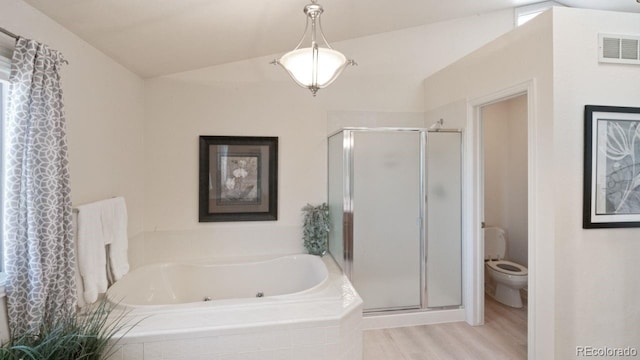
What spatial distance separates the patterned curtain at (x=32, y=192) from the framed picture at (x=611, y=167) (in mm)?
3064

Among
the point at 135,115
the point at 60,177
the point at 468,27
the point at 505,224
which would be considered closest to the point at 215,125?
the point at 135,115

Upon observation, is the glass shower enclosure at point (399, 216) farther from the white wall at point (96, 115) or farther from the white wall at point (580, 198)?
the white wall at point (96, 115)

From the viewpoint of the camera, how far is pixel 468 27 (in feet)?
11.7

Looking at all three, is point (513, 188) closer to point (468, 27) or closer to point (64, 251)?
point (468, 27)

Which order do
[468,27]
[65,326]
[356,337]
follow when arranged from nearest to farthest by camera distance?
[65,326], [356,337], [468,27]

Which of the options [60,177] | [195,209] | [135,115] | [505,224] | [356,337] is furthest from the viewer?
[505,224]

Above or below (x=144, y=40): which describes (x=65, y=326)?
below

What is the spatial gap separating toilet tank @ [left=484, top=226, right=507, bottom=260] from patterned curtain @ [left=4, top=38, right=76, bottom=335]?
3875 millimetres

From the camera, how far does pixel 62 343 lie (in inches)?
54.4

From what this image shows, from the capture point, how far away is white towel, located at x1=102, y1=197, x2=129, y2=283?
7.17 ft

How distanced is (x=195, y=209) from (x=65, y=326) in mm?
1726

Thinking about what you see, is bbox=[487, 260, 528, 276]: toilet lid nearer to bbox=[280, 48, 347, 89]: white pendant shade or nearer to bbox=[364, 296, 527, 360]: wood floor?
bbox=[364, 296, 527, 360]: wood floor

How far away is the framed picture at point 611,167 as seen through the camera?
1.98 metres

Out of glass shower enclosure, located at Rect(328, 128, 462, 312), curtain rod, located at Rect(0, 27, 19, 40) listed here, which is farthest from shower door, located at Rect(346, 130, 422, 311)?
curtain rod, located at Rect(0, 27, 19, 40)
